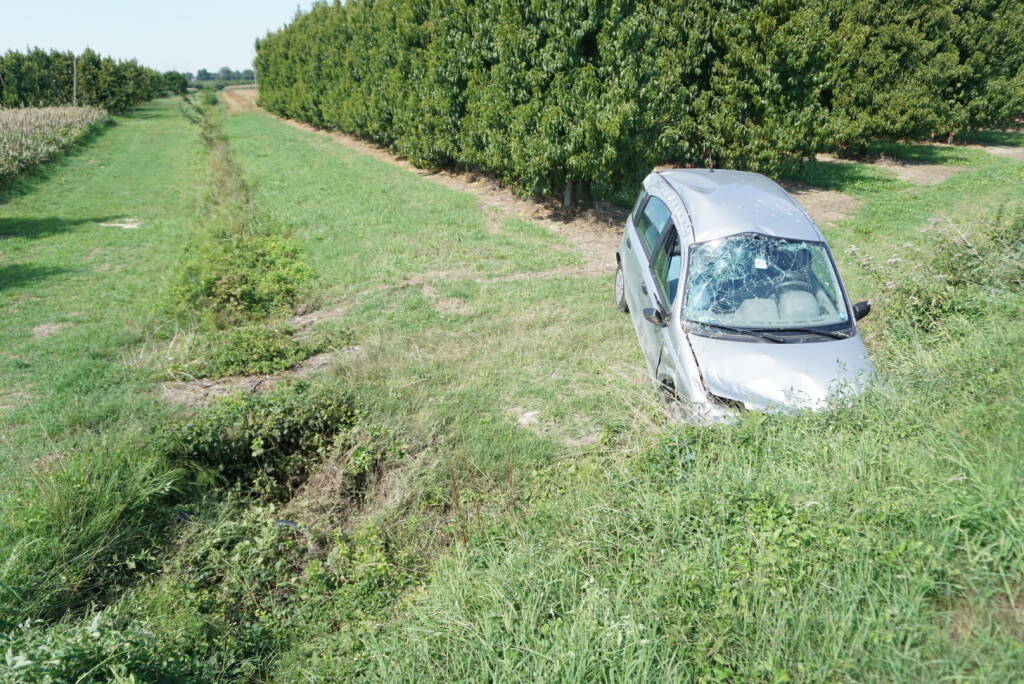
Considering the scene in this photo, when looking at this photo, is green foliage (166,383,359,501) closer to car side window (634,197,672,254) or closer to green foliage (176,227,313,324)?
green foliage (176,227,313,324)

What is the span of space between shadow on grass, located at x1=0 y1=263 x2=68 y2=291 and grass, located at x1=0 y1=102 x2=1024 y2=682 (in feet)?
5.26

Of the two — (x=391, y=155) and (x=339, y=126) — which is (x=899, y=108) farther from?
(x=339, y=126)

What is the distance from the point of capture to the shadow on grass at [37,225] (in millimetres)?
13266

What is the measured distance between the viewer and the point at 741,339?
5.21 meters

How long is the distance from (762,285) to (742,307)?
342 millimetres

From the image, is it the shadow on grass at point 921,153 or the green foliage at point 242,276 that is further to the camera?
the shadow on grass at point 921,153

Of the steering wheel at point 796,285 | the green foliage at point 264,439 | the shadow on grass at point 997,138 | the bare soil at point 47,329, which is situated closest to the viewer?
the green foliage at point 264,439

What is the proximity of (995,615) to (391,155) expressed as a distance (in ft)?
79.5

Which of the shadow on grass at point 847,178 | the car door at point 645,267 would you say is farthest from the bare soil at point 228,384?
the shadow on grass at point 847,178

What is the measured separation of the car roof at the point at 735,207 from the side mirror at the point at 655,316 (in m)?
0.88

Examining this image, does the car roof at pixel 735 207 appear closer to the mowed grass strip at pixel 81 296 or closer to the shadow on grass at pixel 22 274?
the mowed grass strip at pixel 81 296

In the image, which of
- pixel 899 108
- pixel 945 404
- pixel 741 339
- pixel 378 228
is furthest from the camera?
pixel 899 108

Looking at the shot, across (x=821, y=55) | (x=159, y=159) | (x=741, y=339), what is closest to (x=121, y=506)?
(x=741, y=339)

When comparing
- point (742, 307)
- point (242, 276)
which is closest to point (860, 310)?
point (742, 307)
